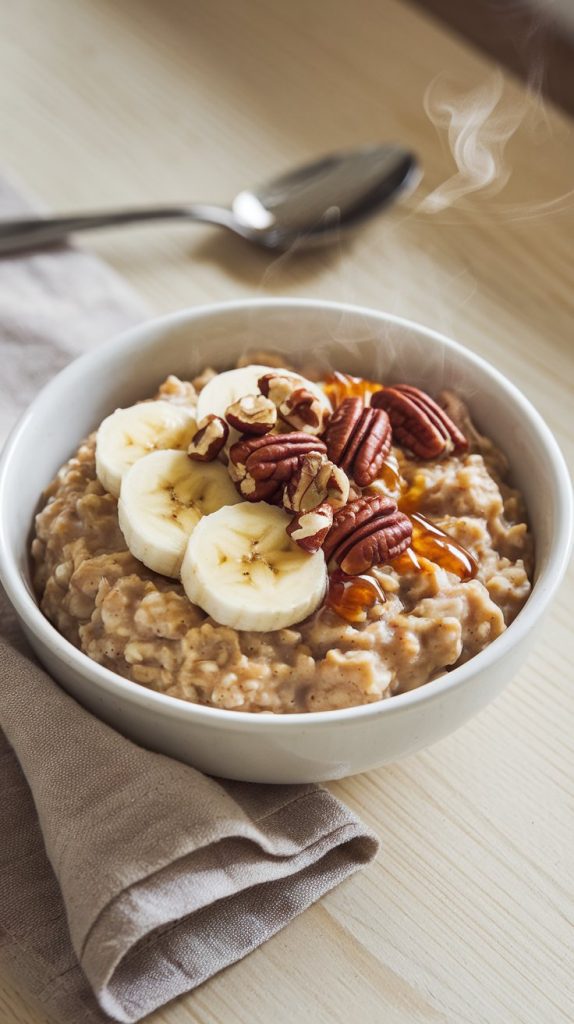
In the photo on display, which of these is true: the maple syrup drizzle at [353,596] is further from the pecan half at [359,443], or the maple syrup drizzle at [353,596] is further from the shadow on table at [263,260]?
the shadow on table at [263,260]

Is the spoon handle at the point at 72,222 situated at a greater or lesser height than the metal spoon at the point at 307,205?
lesser

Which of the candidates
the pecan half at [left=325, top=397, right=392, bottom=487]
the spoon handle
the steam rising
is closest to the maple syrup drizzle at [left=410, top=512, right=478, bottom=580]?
the pecan half at [left=325, top=397, right=392, bottom=487]

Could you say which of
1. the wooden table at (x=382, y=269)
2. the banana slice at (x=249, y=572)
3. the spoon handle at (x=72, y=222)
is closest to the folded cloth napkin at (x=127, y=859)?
the wooden table at (x=382, y=269)

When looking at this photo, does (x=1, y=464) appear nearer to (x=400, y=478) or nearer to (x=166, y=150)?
(x=400, y=478)

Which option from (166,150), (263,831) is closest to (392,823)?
(263,831)

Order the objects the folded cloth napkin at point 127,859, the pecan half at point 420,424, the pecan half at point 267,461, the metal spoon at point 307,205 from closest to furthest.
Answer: the folded cloth napkin at point 127,859 → the pecan half at point 267,461 → the pecan half at point 420,424 → the metal spoon at point 307,205

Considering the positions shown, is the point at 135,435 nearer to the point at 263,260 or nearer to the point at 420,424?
the point at 420,424
